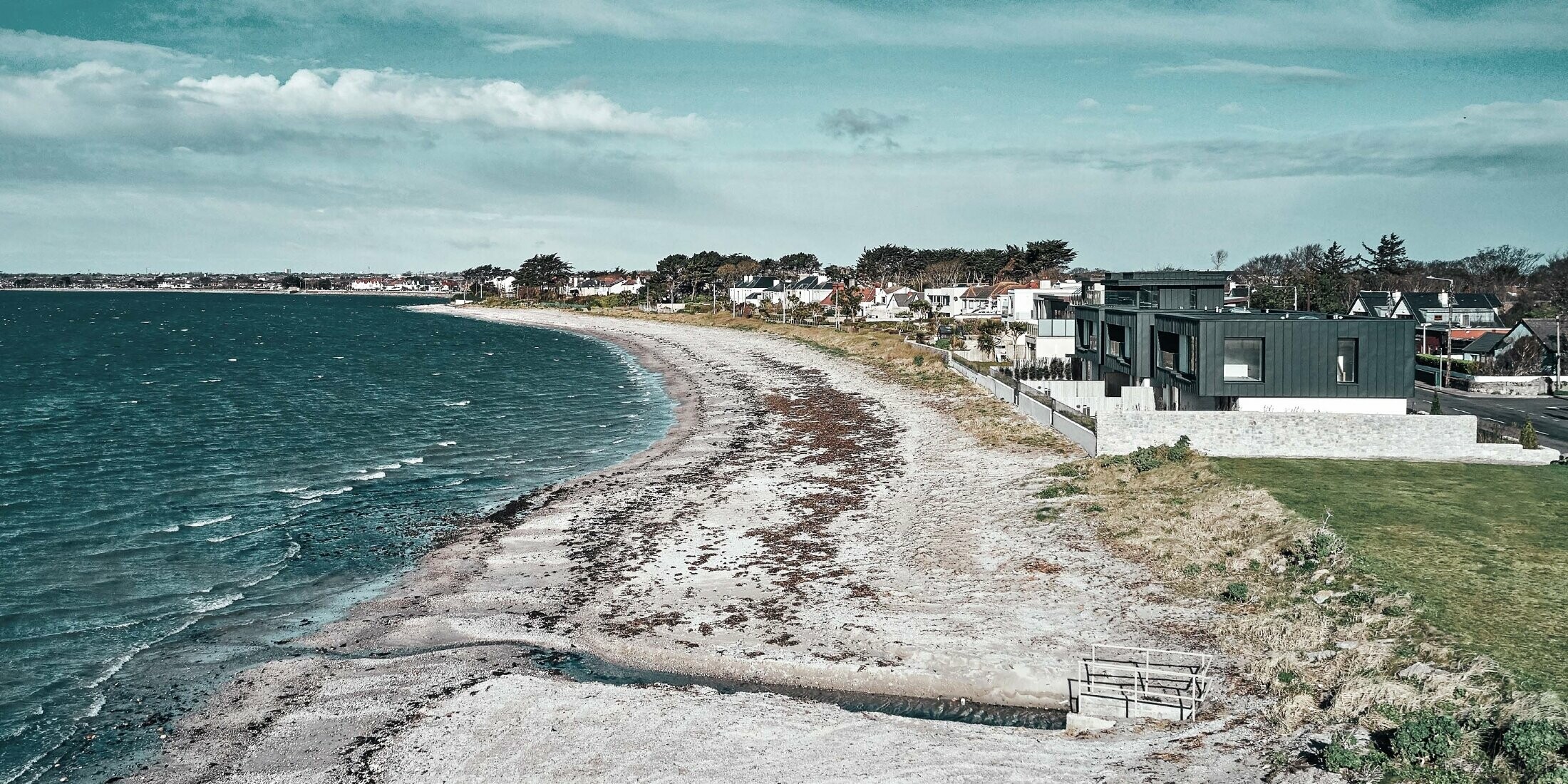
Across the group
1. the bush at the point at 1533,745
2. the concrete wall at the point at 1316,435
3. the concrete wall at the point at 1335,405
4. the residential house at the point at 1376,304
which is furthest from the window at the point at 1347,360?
the residential house at the point at 1376,304

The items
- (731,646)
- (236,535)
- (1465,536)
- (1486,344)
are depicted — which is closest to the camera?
(731,646)

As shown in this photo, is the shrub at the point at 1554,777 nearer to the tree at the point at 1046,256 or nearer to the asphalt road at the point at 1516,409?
the asphalt road at the point at 1516,409

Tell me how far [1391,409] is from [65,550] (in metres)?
50.3

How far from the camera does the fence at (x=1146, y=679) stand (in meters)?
19.7

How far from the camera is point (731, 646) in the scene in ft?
78.3

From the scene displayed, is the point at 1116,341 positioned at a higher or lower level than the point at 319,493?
higher

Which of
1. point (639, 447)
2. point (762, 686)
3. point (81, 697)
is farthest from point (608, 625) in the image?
point (639, 447)

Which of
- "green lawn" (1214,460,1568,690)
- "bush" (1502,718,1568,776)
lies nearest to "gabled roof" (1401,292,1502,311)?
"green lawn" (1214,460,1568,690)

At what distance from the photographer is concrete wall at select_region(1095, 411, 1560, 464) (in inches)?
1523

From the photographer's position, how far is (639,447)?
2084 inches

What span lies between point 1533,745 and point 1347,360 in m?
30.6

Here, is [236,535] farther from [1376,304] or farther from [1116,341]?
[1376,304]

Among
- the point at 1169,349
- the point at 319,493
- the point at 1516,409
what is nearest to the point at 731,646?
the point at 319,493

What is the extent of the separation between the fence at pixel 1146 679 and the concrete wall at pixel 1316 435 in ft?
63.1
